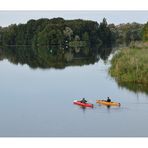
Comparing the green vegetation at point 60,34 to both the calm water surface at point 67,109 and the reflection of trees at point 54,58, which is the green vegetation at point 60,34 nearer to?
the reflection of trees at point 54,58

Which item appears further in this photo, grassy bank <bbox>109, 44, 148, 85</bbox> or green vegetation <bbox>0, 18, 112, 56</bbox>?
green vegetation <bbox>0, 18, 112, 56</bbox>

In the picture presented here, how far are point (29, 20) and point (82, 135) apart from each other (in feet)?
320

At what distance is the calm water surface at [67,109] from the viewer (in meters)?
18.7

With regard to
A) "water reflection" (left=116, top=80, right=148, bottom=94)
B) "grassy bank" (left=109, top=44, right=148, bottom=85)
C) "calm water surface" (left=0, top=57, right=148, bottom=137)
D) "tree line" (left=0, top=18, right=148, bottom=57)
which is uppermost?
"tree line" (left=0, top=18, right=148, bottom=57)

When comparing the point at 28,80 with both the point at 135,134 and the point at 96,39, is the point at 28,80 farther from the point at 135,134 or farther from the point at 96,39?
the point at 96,39

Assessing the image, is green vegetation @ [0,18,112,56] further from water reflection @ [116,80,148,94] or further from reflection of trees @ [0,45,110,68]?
water reflection @ [116,80,148,94]

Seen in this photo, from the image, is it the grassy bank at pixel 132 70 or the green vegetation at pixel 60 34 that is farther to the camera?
the green vegetation at pixel 60 34

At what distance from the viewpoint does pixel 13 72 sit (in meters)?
42.0

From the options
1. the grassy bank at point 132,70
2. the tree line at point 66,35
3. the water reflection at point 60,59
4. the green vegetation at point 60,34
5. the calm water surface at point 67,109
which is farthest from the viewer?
the green vegetation at point 60,34

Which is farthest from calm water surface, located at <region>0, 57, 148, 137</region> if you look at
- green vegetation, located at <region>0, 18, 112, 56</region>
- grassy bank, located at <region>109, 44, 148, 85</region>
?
green vegetation, located at <region>0, 18, 112, 56</region>

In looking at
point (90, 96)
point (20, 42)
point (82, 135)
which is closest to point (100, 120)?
point (82, 135)

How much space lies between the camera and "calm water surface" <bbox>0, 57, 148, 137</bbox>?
61.3 feet

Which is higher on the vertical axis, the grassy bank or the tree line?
the tree line

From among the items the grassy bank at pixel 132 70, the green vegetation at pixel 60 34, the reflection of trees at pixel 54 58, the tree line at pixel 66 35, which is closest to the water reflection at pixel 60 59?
the reflection of trees at pixel 54 58
